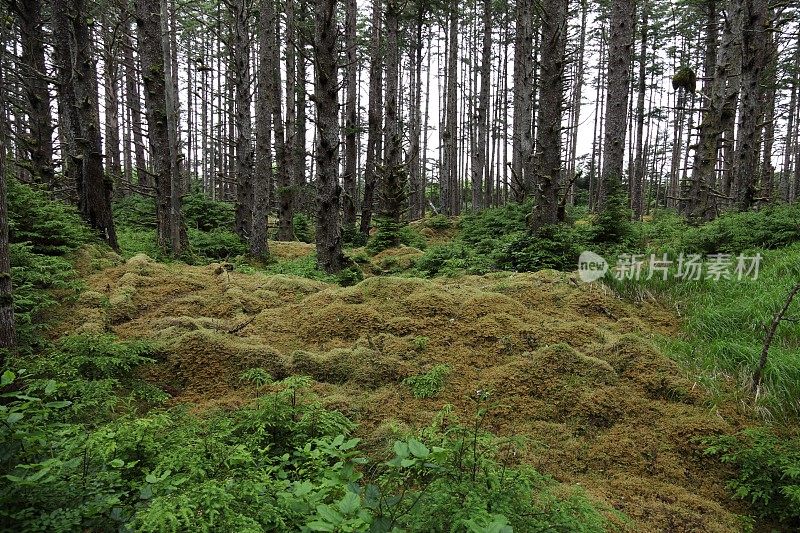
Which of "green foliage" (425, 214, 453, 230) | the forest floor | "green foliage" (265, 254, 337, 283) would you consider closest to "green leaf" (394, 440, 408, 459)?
the forest floor

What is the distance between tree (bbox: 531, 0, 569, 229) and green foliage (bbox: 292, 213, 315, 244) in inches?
379

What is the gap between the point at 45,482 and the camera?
6.17 ft

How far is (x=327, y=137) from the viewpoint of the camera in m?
7.64

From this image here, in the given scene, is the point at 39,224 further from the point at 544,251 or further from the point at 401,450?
the point at 544,251

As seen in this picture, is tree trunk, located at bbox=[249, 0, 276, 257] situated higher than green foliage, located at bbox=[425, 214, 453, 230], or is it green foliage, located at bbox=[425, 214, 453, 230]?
tree trunk, located at bbox=[249, 0, 276, 257]

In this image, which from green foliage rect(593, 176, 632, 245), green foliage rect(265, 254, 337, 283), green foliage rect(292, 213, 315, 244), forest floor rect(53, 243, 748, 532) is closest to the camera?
forest floor rect(53, 243, 748, 532)

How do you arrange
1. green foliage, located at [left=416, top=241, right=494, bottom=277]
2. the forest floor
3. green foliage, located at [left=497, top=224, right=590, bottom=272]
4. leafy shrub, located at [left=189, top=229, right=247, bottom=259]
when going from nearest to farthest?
the forest floor
green foliage, located at [left=497, top=224, right=590, bottom=272]
green foliage, located at [left=416, top=241, right=494, bottom=277]
leafy shrub, located at [left=189, top=229, right=247, bottom=259]

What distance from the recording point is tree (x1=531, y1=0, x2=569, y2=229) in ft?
25.0

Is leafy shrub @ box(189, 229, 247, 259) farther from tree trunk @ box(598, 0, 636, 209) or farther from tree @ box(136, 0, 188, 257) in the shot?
tree trunk @ box(598, 0, 636, 209)

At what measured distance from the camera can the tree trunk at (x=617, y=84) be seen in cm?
1005

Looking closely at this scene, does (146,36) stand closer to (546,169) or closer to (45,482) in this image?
(546,169)

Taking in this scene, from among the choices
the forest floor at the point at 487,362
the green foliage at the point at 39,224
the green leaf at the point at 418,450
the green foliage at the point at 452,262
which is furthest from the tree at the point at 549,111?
the green foliage at the point at 39,224

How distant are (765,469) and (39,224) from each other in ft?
28.1

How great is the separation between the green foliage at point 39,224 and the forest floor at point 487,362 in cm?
73
